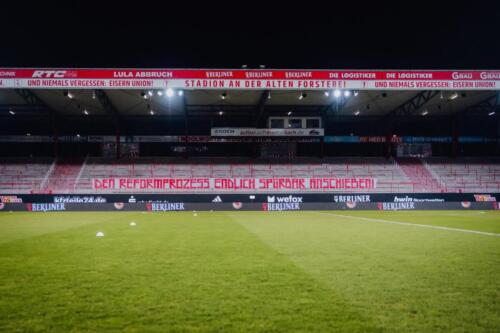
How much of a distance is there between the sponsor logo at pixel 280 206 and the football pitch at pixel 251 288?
1931 cm

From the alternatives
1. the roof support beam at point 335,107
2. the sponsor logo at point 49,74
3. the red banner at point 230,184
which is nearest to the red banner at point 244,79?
the sponsor logo at point 49,74

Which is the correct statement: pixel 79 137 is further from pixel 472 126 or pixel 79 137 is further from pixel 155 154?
pixel 472 126

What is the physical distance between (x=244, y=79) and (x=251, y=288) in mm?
23992

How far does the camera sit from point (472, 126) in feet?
128

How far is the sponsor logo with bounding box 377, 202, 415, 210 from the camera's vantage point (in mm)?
27469

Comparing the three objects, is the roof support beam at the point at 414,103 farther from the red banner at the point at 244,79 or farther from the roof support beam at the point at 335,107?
the roof support beam at the point at 335,107

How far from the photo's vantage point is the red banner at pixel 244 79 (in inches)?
1049

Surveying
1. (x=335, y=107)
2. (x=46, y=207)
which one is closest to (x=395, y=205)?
(x=335, y=107)

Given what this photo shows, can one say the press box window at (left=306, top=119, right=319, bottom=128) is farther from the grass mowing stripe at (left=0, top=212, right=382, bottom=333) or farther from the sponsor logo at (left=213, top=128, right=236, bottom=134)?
the grass mowing stripe at (left=0, top=212, right=382, bottom=333)

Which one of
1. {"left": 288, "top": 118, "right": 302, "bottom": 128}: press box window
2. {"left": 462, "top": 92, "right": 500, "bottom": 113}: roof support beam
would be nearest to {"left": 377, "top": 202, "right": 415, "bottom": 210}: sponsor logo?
{"left": 288, "top": 118, "right": 302, "bottom": 128}: press box window
